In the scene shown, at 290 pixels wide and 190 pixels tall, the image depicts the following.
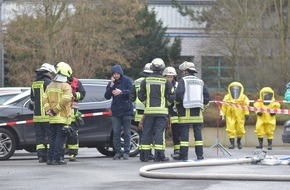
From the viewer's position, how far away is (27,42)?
3400cm

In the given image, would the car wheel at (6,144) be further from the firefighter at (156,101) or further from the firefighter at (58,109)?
the firefighter at (156,101)

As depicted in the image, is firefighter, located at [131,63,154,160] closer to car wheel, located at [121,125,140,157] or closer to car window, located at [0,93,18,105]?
car wheel, located at [121,125,140,157]

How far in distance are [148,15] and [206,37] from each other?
2.57 metres

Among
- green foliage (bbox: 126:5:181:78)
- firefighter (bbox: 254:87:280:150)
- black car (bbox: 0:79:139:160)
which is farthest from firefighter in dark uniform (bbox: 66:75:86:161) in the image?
green foliage (bbox: 126:5:181:78)

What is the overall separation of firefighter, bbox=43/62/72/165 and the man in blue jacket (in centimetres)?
135

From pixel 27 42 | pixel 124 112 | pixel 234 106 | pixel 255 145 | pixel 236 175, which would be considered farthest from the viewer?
pixel 27 42

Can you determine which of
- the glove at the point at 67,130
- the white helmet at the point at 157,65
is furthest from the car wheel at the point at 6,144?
the white helmet at the point at 157,65

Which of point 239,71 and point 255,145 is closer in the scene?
point 255,145

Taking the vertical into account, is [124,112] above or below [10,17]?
below

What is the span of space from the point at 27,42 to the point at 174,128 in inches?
663

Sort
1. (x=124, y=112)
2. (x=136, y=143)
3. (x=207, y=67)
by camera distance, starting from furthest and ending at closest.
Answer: (x=207, y=67) → (x=136, y=143) → (x=124, y=112)

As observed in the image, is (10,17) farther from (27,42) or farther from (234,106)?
(234,106)

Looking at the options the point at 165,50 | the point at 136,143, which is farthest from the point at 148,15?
the point at 136,143

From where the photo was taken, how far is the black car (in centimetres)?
1828
